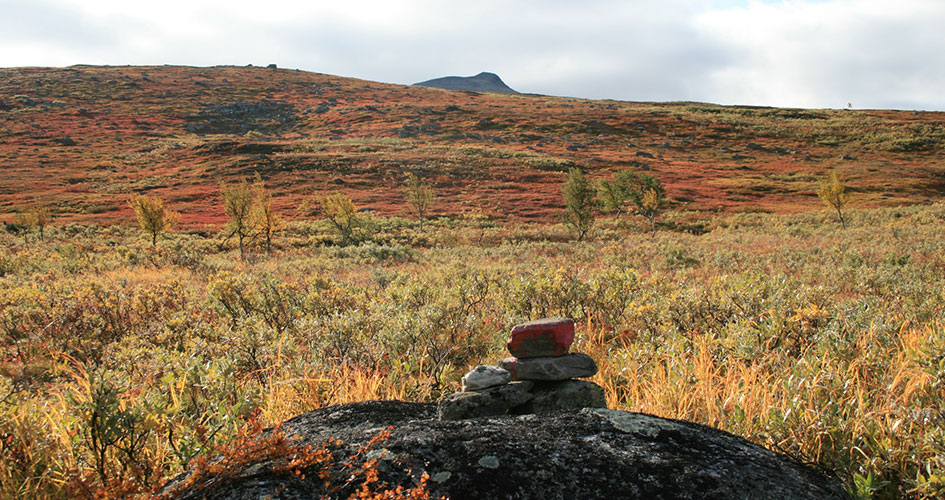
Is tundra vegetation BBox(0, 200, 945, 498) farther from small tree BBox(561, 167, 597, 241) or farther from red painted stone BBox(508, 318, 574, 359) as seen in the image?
small tree BBox(561, 167, 597, 241)

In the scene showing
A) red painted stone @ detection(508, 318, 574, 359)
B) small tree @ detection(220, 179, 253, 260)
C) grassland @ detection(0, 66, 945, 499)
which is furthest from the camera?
small tree @ detection(220, 179, 253, 260)

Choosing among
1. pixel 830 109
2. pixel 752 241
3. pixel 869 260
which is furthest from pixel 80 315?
pixel 830 109

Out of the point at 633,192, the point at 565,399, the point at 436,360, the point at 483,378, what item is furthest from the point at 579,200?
the point at 483,378

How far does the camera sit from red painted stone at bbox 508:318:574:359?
3.36 meters

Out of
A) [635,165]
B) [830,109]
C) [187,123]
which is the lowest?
[635,165]

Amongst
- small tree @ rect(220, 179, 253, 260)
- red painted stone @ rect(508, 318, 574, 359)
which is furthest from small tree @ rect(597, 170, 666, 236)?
red painted stone @ rect(508, 318, 574, 359)

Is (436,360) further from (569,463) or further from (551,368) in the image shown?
(569,463)

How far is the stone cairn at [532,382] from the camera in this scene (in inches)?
109

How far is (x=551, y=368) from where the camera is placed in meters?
3.21

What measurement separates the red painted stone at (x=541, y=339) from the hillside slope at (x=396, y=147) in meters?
40.3

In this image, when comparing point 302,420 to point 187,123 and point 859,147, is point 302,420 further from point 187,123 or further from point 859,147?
point 187,123

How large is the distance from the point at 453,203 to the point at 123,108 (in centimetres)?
8338

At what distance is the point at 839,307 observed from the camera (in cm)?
548

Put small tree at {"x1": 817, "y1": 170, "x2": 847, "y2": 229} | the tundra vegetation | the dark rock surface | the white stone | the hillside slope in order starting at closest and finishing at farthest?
the dark rock surface < the tundra vegetation < the white stone < small tree at {"x1": 817, "y1": 170, "x2": 847, "y2": 229} < the hillside slope
